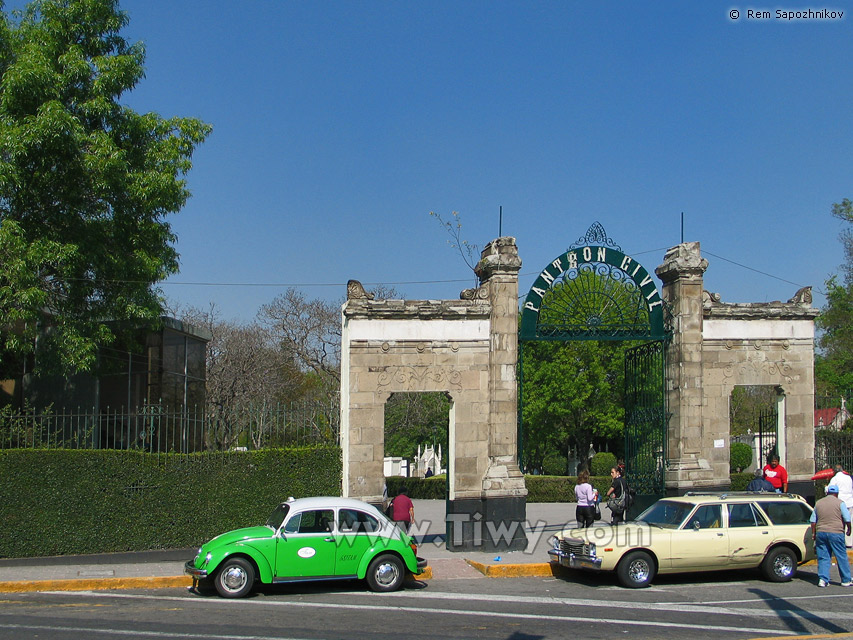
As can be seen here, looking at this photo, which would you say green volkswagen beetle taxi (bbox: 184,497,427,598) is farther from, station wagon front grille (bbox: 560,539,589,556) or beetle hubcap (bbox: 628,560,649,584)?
beetle hubcap (bbox: 628,560,649,584)

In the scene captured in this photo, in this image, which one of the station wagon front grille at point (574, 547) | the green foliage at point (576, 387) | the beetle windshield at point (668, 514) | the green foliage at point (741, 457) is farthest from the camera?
the green foliage at point (576, 387)

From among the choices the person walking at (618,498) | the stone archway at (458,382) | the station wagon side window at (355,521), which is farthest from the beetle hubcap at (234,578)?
the person walking at (618,498)

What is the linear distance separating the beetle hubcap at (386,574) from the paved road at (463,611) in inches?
10.0

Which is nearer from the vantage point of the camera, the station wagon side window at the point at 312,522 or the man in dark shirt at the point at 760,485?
the station wagon side window at the point at 312,522

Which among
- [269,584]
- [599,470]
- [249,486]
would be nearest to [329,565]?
[269,584]

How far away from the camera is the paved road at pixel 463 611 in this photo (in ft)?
33.7

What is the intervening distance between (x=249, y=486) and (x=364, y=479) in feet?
7.38

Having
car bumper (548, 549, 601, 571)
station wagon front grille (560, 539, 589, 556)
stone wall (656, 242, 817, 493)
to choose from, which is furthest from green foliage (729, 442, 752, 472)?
station wagon front grille (560, 539, 589, 556)

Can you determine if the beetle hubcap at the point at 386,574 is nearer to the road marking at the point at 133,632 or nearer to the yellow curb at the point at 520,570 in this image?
the yellow curb at the point at 520,570

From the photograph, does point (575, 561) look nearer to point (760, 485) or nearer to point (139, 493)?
point (760, 485)

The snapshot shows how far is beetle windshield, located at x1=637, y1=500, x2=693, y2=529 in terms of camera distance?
45.3 ft

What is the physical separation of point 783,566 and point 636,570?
264 centimetres

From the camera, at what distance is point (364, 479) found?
16.5 meters

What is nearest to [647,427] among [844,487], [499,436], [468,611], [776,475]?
[776,475]
